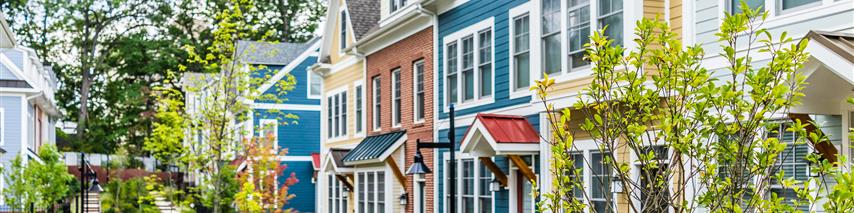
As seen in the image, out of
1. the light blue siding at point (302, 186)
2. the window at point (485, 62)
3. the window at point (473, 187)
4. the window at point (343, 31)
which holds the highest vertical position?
the window at point (343, 31)

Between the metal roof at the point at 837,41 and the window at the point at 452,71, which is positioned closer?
the metal roof at the point at 837,41

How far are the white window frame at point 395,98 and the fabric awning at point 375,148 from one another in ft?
1.05

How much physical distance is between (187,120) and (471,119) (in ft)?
17.4

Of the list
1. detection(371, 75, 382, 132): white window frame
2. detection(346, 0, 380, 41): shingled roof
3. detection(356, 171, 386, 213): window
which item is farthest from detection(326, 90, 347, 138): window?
detection(371, 75, 382, 132): white window frame

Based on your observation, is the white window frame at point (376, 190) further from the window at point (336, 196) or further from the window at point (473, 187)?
the window at point (473, 187)

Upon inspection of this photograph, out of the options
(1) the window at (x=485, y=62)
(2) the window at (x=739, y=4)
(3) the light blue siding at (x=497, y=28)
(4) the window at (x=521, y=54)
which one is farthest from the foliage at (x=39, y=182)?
(2) the window at (x=739, y=4)

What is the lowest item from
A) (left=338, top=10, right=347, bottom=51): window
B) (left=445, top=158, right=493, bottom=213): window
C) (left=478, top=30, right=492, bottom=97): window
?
(left=445, top=158, right=493, bottom=213): window

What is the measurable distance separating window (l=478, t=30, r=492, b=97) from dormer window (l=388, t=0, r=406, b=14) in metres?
5.11

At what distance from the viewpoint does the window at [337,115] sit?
101 ft

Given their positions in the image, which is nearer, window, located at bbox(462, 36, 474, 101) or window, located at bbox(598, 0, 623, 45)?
window, located at bbox(598, 0, 623, 45)

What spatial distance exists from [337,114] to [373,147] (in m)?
5.16

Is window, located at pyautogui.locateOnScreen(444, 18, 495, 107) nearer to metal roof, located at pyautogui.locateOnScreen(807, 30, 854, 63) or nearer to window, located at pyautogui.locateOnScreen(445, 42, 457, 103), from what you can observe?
window, located at pyautogui.locateOnScreen(445, 42, 457, 103)

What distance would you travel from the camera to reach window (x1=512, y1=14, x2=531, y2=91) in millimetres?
18875

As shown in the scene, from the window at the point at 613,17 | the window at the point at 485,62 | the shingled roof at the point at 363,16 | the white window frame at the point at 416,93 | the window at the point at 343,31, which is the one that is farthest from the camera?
the window at the point at 343,31
